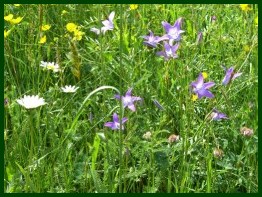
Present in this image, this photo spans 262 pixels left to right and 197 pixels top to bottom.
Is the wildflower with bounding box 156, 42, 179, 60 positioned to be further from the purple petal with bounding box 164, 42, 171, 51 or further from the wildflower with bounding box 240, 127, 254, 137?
the wildflower with bounding box 240, 127, 254, 137

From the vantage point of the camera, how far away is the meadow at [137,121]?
4.69 feet

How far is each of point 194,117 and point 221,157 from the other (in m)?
0.16

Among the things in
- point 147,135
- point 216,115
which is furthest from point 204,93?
point 147,135

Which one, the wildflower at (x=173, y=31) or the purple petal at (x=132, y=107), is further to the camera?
the wildflower at (x=173, y=31)

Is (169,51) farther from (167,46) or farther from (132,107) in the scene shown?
(132,107)

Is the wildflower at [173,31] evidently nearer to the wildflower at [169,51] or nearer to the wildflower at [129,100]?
the wildflower at [169,51]

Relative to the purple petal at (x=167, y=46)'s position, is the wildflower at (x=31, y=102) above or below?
below

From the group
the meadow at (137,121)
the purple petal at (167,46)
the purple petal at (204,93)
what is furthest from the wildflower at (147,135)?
the purple petal at (167,46)

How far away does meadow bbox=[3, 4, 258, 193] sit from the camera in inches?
56.3

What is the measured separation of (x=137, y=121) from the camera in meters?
1.64

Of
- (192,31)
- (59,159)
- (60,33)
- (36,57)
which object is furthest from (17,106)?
(192,31)

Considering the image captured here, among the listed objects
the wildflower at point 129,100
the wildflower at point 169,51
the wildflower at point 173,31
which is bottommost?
the wildflower at point 129,100

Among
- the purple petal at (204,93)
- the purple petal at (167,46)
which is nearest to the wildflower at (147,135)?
the purple petal at (204,93)

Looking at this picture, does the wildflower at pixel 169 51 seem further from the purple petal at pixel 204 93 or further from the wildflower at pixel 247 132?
the wildflower at pixel 247 132
